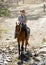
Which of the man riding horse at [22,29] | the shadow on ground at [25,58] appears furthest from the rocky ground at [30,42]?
the man riding horse at [22,29]

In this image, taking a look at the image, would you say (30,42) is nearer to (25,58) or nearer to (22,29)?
(25,58)

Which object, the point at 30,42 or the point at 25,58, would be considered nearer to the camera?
the point at 25,58

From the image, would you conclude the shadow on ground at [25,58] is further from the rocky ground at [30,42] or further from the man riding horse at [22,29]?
the man riding horse at [22,29]

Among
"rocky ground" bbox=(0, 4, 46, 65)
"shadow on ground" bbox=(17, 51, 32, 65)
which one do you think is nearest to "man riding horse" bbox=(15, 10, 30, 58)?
"shadow on ground" bbox=(17, 51, 32, 65)

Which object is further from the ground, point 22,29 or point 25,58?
point 22,29

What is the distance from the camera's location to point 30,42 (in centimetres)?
1265

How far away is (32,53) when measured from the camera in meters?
11.2

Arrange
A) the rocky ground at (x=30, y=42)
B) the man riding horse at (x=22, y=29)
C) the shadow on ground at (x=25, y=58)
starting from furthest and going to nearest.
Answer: the rocky ground at (x=30, y=42)
the shadow on ground at (x=25, y=58)
the man riding horse at (x=22, y=29)

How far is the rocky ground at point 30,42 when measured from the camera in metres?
10.6

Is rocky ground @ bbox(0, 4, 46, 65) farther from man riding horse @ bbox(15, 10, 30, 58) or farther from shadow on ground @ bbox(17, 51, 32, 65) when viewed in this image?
man riding horse @ bbox(15, 10, 30, 58)

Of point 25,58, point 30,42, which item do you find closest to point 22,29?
point 25,58

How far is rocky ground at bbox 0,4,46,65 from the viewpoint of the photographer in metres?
10.6

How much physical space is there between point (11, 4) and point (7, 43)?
33.0 ft

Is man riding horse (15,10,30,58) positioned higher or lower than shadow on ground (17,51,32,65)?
higher
